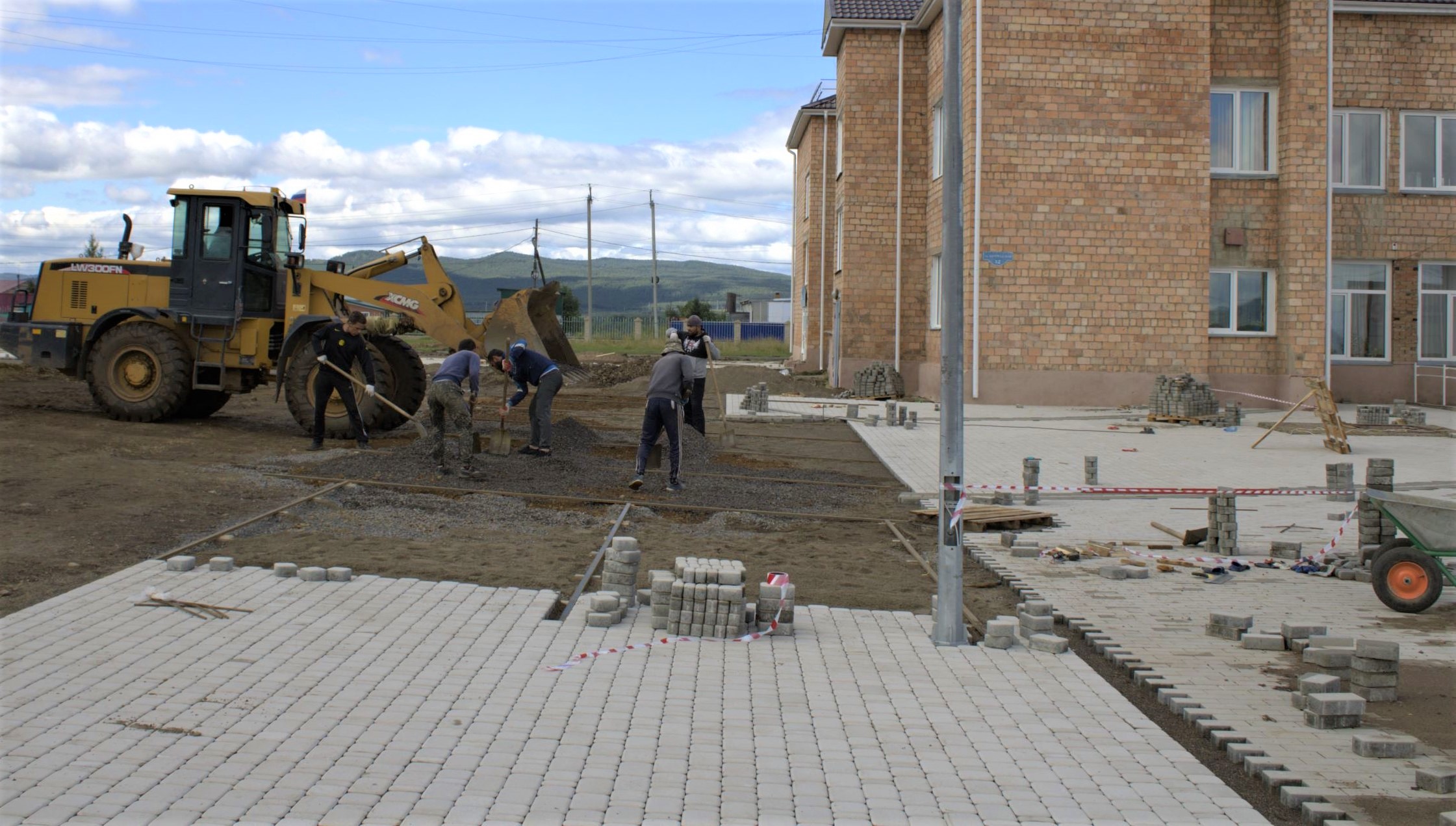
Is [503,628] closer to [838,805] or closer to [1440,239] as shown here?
[838,805]

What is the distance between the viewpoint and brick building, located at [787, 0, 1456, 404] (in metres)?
24.2

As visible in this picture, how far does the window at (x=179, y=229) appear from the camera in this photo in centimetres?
1648

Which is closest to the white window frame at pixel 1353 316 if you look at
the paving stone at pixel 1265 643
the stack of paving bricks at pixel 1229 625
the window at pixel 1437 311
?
the window at pixel 1437 311

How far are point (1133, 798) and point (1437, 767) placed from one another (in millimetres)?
1460

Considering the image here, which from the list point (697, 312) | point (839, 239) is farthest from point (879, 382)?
point (697, 312)

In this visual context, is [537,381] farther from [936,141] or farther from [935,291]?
[936,141]

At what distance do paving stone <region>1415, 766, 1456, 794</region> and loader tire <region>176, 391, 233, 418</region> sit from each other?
16.4 metres

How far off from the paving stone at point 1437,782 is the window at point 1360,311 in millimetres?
23966

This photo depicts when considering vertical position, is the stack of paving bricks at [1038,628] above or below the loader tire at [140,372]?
below

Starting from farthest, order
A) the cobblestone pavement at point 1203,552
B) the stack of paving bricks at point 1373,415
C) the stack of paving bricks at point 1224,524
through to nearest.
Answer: the stack of paving bricks at point 1373,415 < the stack of paving bricks at point 1224,524 < the cobblestone pavement at point 1203,552

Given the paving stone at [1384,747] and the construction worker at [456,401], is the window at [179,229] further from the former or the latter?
the paving stone at [1384,747]

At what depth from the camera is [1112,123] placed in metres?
24.3

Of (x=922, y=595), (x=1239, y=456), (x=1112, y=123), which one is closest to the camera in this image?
(x=922, y=595)

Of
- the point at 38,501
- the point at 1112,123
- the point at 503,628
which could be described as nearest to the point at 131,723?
the point at 503,628
